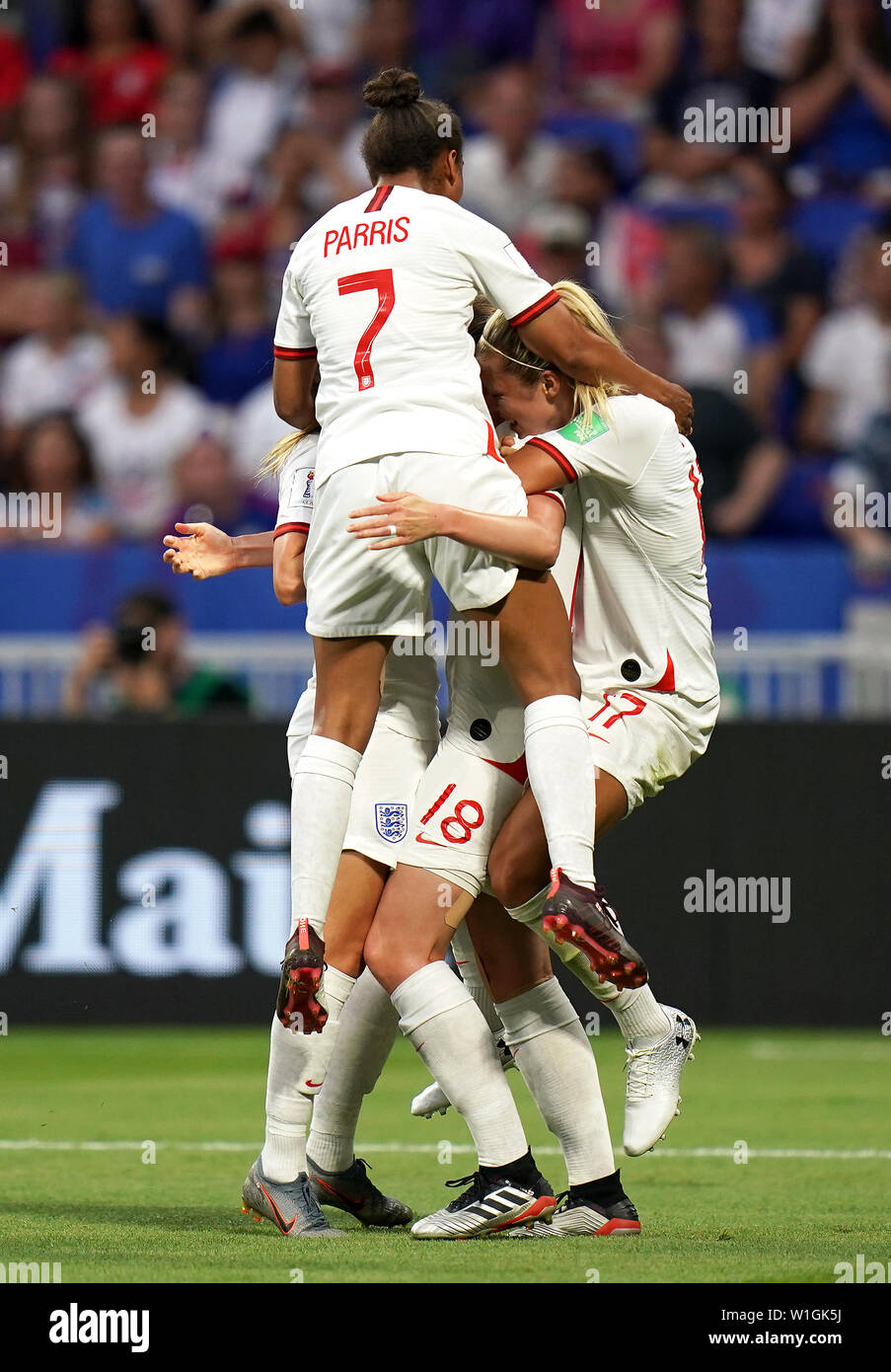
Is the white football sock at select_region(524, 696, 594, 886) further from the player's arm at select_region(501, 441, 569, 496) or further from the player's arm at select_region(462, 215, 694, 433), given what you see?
the player's arm at select_region(462, 215, 694, 433)

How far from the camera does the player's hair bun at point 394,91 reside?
16.7ft

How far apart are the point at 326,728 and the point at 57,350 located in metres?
8.30

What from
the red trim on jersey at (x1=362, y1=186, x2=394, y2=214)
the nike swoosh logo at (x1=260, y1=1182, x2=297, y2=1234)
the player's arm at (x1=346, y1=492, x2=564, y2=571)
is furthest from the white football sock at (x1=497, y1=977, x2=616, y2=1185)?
the red trim on jersey at (x1=362, y1=186, x2=394, y2=214)

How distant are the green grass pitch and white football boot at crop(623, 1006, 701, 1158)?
244 mm

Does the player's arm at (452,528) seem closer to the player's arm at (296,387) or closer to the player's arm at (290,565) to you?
the player's arm at (290,565)

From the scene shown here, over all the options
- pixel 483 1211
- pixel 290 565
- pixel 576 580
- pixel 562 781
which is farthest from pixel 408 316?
pixel 483 1211

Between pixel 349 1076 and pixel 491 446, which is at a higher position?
pixel 491 446

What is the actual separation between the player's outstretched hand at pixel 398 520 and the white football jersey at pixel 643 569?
55 cm

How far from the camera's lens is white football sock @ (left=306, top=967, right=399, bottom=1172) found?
5.38 m

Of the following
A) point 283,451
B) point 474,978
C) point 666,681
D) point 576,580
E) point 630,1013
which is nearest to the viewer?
point 630,1013

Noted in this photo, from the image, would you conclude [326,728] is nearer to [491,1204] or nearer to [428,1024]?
[428,1024]

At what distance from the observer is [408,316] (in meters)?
4.93

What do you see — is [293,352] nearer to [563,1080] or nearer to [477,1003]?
[477,1003]

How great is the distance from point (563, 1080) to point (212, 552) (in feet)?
5.55
